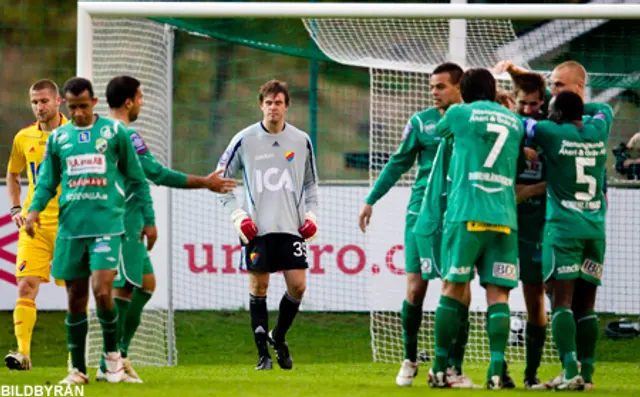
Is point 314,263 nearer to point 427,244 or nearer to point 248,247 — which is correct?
point 248,247

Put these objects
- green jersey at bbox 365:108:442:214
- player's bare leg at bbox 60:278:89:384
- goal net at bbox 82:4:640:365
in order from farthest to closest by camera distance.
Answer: goal net at bbox 82:4:640:365 < green jersey at bbox 365:108:442:214 < player's bare leg at bbox 60:278:89:384

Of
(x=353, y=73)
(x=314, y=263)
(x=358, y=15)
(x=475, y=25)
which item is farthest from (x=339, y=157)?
(x=358, y=15)

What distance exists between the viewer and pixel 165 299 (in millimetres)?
12547

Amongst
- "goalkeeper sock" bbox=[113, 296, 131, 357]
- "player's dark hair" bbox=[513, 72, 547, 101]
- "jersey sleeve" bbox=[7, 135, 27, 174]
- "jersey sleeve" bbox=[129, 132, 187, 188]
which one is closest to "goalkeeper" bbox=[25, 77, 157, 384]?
"jersey sleeve" bbox=[129, 132, 187, 188]

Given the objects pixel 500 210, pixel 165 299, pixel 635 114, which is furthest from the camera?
pixel 635 114

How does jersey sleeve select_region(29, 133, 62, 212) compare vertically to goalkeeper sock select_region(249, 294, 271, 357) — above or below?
above

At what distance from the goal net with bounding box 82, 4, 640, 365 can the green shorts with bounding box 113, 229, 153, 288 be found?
2.08 m

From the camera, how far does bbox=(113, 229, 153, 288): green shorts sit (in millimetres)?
8086

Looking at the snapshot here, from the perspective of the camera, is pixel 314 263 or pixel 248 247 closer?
pixel 248 247

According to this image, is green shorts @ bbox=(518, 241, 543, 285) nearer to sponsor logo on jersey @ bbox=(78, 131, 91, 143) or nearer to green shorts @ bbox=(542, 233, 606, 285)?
green shorts @ bbox=(542, 233, 606, 285)

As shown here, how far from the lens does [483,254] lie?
7.29 meters

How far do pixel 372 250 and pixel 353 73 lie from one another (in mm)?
4777

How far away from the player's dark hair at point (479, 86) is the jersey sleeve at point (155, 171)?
1.81 metres

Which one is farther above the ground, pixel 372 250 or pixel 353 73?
pixel 353 73
